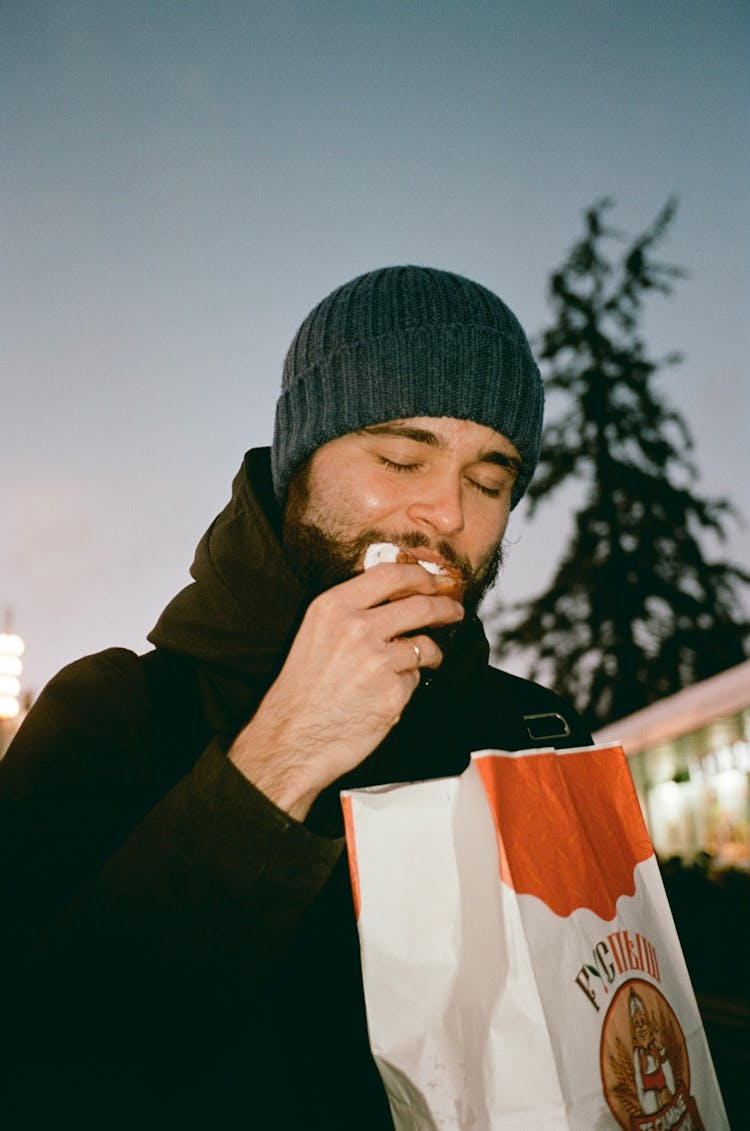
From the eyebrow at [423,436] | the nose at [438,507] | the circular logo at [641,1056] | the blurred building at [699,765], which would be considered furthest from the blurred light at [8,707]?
the circular logo at [641,1056]

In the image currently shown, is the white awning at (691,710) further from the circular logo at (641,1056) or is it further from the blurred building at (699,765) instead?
the circular logo at (641,1056)

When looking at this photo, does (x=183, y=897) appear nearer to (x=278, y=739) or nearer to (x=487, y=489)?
(x=278, y=739)

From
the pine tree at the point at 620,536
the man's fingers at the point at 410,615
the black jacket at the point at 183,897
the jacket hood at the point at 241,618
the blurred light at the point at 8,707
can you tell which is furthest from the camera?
the pine tree at the point at 620,536

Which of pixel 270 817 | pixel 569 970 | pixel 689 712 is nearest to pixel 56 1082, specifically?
pixel 270 817

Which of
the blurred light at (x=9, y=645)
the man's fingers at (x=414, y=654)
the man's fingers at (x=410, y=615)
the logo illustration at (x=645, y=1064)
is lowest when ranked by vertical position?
the logo illustration at (x=645, y=1064)

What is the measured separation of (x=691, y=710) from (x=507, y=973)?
9.33 m

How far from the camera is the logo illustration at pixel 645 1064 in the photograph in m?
1.23

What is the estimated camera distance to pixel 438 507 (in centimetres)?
185

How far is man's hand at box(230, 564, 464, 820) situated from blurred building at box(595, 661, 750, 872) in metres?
8.06

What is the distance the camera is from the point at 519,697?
2383 mm

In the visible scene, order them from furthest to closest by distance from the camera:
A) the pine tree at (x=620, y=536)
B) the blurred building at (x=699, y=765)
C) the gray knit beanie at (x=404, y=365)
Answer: the pine tree at (x=620, y=536), the blurred building at (x=699, y=765), the gray knit beanie at (x=404, y=365)

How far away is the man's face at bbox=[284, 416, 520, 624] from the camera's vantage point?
73.4 inches

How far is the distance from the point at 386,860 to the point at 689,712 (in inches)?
372

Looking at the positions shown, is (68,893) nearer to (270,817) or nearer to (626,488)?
(270,817)
